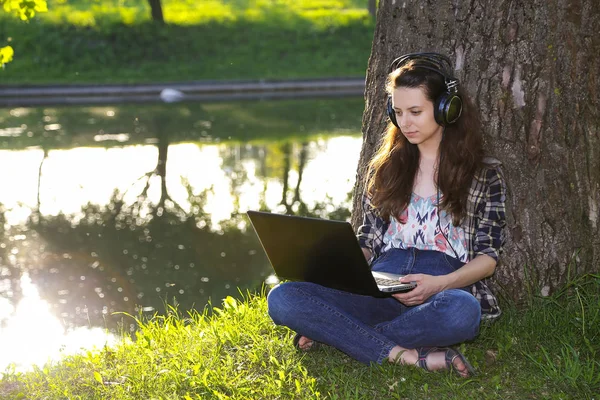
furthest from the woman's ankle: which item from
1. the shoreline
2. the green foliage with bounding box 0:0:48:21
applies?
the shoreline

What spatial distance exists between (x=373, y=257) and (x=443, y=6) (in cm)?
122

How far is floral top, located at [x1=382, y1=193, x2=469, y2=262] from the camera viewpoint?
3.84 m

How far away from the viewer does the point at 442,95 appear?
3.69m

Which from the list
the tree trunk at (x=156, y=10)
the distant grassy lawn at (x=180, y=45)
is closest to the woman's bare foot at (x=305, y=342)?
the distant grassy lawn at (x=180, y=45)

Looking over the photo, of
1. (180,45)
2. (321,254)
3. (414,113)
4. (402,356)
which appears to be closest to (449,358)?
(402,356)

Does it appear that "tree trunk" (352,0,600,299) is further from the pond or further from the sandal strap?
the pond

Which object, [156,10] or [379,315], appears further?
[156,10]

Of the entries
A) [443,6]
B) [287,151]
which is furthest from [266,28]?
[443,6]

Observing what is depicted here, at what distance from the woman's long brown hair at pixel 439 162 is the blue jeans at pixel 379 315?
0.22 m

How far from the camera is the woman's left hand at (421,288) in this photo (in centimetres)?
360

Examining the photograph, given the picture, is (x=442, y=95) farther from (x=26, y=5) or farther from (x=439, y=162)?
(x=26, y=5)

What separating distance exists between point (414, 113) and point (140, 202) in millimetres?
5929

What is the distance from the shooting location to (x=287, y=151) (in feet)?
39.0

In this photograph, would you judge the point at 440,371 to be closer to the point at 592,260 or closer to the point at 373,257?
the point at 373,257
